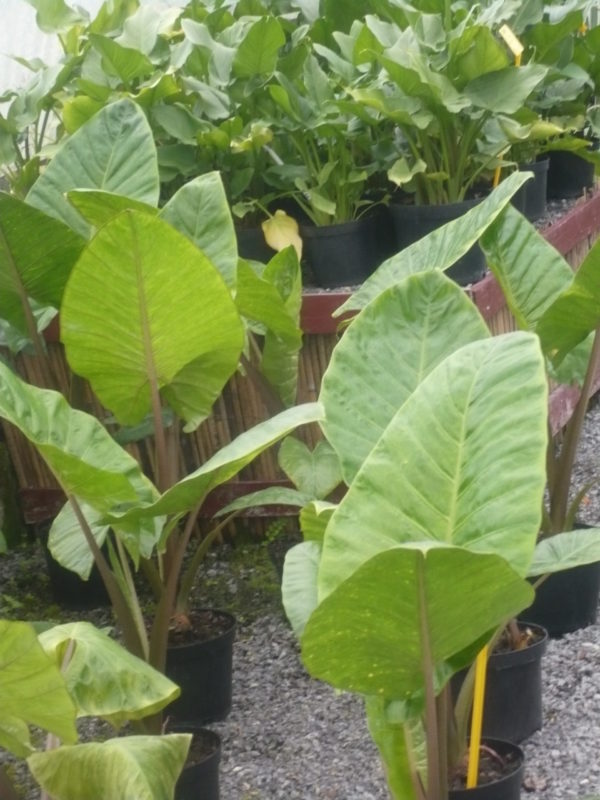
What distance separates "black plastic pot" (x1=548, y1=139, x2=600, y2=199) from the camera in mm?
3965

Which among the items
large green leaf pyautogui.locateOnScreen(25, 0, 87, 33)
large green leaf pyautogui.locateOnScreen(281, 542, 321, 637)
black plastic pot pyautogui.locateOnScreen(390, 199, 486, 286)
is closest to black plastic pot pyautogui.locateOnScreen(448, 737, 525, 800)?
large green leaf pyautogui.locateOnScreen(281, 542, 321, 637)

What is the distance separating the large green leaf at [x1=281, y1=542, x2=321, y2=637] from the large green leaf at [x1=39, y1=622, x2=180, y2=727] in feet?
0.66

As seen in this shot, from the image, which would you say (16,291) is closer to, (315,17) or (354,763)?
(354,763)

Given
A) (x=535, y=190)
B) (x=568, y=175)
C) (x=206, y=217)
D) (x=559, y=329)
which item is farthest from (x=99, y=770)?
(x=568, y=175)

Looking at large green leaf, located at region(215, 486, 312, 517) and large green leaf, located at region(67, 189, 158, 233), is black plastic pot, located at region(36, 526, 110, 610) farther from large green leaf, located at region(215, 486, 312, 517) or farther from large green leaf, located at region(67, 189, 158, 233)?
large green leaf, located at region(67, 189, 158, 233)

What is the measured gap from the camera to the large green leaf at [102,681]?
1586 mm

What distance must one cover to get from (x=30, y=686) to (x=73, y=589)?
1566mm

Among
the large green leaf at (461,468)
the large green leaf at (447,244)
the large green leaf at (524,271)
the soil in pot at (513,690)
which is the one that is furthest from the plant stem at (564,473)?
the large green leaf at (461,468)

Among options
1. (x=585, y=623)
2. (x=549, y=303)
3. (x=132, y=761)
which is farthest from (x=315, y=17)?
(x=132, y=761)

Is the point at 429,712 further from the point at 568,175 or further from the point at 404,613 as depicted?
the point at 568,175

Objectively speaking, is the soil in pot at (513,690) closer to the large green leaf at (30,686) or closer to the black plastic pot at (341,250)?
the large green leaf at (30,686)

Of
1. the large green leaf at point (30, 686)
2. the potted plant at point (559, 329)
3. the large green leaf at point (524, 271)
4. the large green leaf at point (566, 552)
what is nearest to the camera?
the large green leaf at point (30, 686)

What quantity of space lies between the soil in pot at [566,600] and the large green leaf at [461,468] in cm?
129

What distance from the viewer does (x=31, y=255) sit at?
6.94 ft
